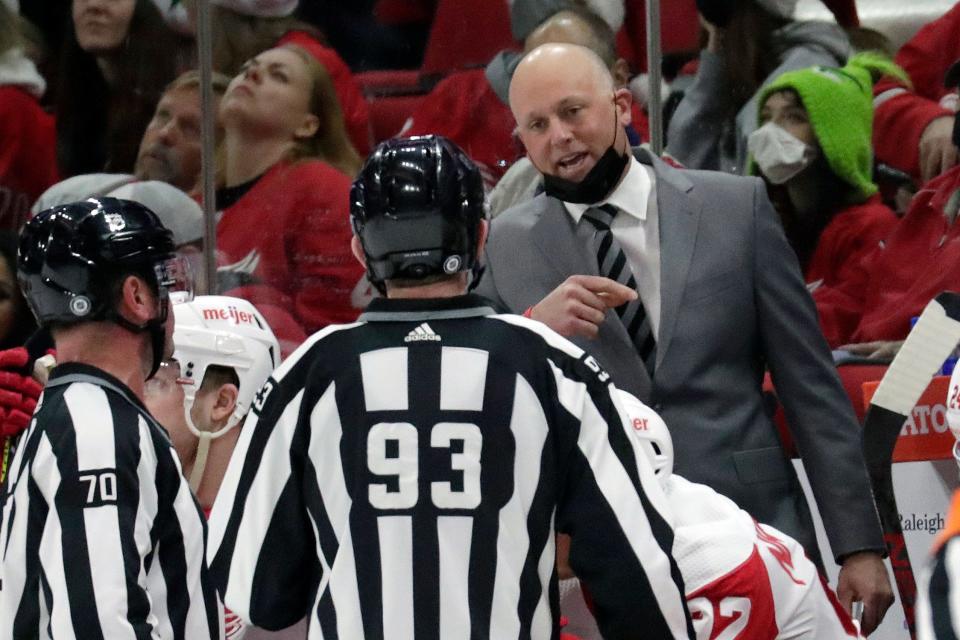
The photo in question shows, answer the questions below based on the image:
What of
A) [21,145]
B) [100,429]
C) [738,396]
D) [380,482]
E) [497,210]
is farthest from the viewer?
[21,145]

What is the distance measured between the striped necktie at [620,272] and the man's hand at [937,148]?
4.78 feet

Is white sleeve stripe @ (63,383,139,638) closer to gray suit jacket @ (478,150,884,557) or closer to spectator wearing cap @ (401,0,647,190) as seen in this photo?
gray suit jacket @ (478,150,884,557)

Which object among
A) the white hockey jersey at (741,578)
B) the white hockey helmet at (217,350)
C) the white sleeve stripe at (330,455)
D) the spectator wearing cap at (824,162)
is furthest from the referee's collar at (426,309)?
the spectator wearing cap at (824,162)

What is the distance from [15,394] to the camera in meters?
2.97

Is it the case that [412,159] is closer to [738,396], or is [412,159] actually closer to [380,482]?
[380,482]

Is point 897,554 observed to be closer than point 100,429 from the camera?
No

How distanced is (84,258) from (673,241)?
1.09m

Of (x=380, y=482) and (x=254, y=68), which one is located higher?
(x=254, y=68)

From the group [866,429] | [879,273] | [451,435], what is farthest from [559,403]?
[879,273]

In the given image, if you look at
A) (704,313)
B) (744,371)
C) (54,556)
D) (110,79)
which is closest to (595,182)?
(704,313)

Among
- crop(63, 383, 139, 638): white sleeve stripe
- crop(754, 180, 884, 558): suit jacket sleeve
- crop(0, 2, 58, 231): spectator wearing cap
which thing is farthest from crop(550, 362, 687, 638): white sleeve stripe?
crop(0, 2, 58, 231): spectator wearing cap

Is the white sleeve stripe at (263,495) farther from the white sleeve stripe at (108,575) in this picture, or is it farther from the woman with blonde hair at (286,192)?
the woman with blonde hair at (286,192)

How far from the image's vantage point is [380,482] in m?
1.86

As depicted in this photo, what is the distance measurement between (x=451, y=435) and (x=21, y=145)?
3.49m
